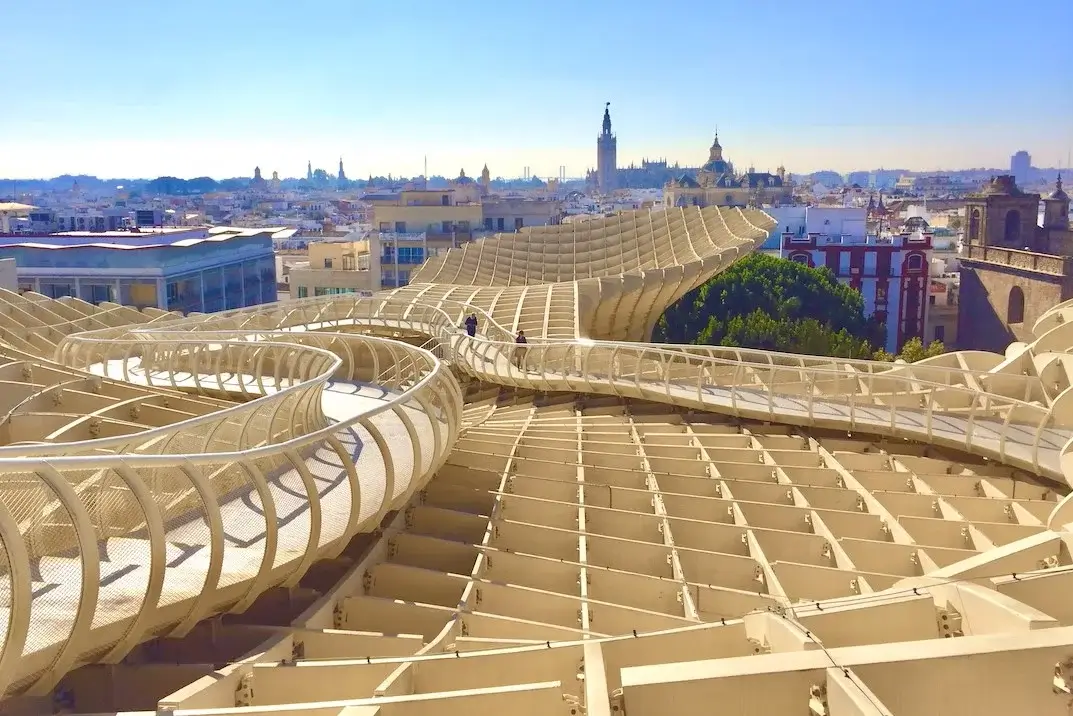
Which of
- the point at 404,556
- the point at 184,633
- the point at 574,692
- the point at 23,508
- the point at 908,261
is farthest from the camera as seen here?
the point at 908,261

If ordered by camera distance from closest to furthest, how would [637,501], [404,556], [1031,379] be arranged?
[404,556] → [637,501] → [1031,379]

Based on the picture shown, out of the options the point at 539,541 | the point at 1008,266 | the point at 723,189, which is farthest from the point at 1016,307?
the point at 723,189

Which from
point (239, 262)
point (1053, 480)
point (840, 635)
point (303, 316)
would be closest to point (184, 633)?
point (840, 635)

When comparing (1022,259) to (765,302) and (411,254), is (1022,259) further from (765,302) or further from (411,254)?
(411,254)

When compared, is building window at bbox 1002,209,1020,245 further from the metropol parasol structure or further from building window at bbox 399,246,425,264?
the metropol parasol structure

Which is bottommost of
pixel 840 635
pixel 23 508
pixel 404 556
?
pixel 404 556

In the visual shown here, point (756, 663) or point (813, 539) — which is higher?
point (756, 663)

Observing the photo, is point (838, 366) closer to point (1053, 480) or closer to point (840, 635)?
point (1053, 480)
